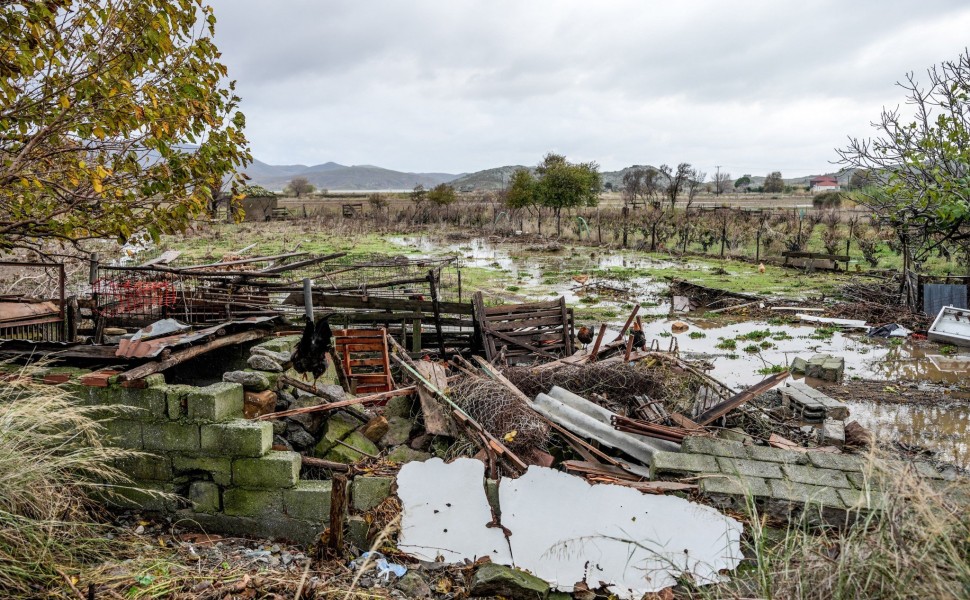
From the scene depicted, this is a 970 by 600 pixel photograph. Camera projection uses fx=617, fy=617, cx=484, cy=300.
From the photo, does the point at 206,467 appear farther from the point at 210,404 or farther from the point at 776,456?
the point at 776,456

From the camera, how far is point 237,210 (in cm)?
641

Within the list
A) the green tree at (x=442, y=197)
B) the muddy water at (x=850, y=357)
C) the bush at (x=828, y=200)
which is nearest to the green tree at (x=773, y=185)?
the bush at (x=828, y=200)

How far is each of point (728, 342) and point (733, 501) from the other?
8.55 metres

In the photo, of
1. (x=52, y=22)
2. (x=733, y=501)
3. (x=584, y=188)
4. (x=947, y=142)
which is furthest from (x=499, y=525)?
(x=584, y=188)

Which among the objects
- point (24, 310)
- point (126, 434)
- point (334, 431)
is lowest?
point (334, 431)

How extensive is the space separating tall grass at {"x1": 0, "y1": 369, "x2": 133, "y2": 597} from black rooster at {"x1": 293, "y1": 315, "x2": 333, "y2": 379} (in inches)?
77.3

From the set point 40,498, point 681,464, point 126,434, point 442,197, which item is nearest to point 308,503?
point 126,434

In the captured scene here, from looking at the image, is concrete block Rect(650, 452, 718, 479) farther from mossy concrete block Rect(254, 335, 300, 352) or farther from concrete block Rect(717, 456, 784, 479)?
mossy concrete block Rect(254, 335, 300, 352)

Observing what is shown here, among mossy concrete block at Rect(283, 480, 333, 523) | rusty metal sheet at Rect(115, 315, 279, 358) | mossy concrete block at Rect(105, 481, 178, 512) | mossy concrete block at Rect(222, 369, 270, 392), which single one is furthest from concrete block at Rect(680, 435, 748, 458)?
rusty metal sheet at Rect(115, 315, 279, 358)

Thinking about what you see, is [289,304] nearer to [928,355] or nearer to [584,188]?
[928,355]

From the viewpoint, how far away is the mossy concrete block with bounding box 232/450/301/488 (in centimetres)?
490

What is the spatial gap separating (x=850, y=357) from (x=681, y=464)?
336 inches

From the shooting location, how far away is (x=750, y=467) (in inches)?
185

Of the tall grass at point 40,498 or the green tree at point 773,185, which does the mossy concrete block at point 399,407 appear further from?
the green tree at point 773,185
